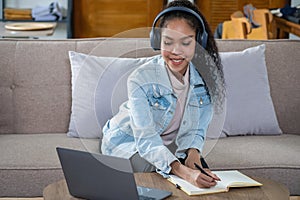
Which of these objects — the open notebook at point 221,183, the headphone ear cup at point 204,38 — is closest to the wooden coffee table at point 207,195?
the open notebook at point 221,183

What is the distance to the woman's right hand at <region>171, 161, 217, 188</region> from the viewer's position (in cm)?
187

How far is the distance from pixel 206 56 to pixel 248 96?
0.68 metres

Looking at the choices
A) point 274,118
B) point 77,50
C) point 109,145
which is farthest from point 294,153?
point 77,50

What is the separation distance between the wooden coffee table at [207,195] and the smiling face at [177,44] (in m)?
0.37

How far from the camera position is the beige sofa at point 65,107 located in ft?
8.05

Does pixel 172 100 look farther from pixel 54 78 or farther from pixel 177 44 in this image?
pixel 54 78

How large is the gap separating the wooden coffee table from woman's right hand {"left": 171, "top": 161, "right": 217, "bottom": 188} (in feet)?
0.15

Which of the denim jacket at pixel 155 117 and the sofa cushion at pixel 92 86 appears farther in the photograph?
the sofa cushion at pixel 92 86

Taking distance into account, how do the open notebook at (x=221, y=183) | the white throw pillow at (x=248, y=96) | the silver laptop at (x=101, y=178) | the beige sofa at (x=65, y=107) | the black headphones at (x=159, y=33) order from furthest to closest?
the white throw pillow at (x=248, y=96) → the beige sofa at (x=65, y=107) → the black headphones at (x=159, y=33) → the open notebook at (x=221, y=183) → the silver laptop at (x=101, y=178)

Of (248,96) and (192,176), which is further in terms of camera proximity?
(248,96)

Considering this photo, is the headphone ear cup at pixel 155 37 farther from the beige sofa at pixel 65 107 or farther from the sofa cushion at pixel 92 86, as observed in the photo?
the sofa cushion at pixel 92 86

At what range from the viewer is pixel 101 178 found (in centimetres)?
178

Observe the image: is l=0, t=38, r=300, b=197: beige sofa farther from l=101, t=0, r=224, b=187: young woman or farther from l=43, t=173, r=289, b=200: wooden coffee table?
l=43, t=173, r=289, b=200: wooden coffee table

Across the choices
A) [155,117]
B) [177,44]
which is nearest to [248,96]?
[155,117]
